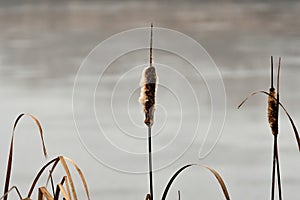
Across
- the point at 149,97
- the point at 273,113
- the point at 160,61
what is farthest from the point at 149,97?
the point at 160,61

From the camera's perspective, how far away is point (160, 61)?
12.2ft

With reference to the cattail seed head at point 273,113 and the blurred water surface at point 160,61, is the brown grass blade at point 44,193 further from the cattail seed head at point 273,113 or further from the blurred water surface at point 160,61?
the blurred water surface at point 160,61

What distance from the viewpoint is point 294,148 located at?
2584 mm

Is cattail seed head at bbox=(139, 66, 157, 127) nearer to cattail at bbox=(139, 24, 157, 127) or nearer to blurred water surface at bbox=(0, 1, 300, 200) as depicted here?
cattail at bbox=(139, 24, 157, 127)

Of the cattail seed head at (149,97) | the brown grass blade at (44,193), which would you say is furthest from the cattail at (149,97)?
the brown grass blade at (44,193)

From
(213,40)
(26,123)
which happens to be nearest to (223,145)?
(26,123)

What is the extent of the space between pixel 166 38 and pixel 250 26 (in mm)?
540

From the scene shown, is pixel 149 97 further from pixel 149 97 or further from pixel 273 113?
pixel 273 113

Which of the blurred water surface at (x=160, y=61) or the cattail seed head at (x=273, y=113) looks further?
the blurred water surface at (x=160, y=61)

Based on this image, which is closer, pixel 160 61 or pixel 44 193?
pixel 44 193

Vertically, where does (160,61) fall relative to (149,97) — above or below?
above

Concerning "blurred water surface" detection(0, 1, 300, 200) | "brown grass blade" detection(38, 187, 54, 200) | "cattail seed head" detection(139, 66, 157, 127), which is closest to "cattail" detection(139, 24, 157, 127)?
"cattail seed head" detection(139, 66, 157, 127)

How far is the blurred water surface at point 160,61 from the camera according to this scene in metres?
2.43

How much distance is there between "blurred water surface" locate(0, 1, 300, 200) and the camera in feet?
7.96
